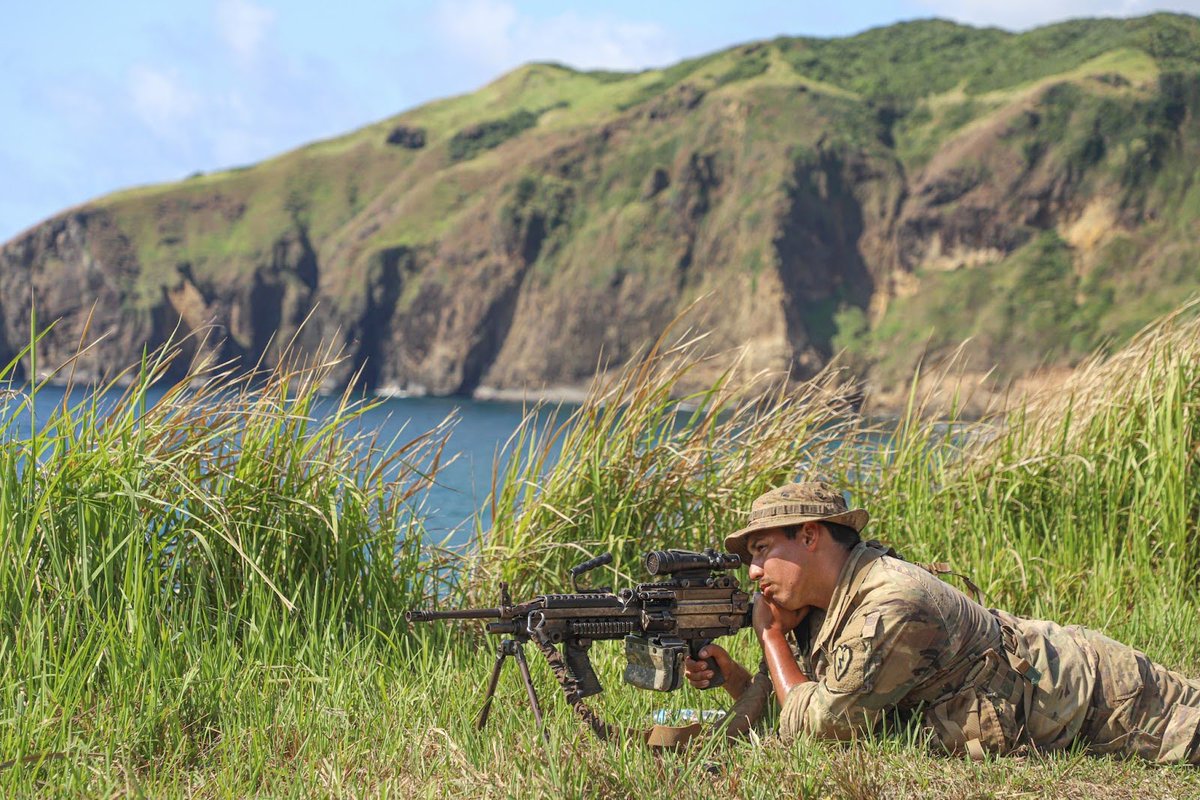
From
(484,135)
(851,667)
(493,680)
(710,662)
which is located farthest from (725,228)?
(493,680)

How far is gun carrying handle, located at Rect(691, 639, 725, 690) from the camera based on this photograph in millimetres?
3936

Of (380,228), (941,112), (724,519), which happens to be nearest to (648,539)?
(724,519)

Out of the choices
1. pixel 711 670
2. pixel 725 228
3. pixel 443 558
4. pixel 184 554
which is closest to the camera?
pixel 711 670

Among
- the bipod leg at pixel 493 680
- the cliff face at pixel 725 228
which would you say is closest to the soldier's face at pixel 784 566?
the bipod leg at pixel 493 680

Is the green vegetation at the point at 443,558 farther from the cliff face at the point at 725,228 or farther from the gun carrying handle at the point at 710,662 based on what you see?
the cliff face at the point at 725,228

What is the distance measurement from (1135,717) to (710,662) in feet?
4.56

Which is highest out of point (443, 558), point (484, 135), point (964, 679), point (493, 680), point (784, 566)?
point (484, 135)

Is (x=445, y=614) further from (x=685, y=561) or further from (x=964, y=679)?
(x=964, y=679)

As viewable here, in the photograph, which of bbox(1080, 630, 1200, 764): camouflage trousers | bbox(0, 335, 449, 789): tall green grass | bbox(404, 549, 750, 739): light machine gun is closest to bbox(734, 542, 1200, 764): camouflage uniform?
bbox(1080, 630, 1200, 764): camouflage trousers

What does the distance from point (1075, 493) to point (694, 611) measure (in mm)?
3783

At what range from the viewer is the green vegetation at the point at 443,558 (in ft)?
11.8

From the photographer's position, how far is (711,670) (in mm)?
4020

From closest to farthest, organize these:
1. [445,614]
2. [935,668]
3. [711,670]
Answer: [445,614], [935,668], [711,670]

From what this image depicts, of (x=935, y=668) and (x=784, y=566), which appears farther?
(x=784, y=566)
